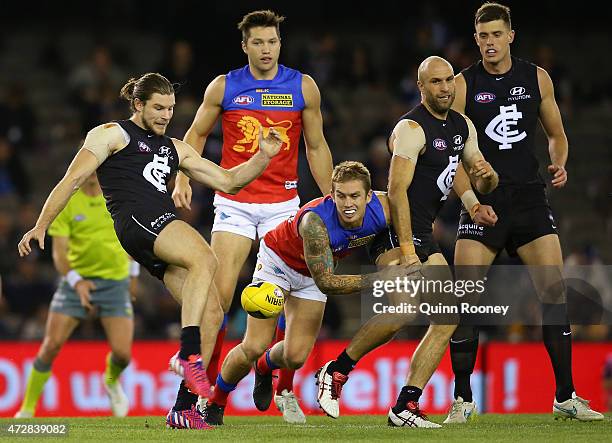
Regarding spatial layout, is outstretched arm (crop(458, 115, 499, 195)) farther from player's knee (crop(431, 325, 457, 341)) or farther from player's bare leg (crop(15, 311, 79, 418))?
player's bare leg (crop(15, 311, 79, 418))

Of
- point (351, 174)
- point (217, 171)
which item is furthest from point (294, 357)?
point (351, 174)

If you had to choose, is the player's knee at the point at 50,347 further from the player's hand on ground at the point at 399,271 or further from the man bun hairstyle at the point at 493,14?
the man bun hairstyle at the point at 493,14

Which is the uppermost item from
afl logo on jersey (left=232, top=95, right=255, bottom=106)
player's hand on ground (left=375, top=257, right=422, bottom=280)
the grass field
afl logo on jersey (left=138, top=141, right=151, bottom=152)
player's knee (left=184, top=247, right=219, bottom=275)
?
afl logo on jersey (left=232, top=95, right=255, bottom=106)

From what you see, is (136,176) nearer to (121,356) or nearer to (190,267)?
(190,267)

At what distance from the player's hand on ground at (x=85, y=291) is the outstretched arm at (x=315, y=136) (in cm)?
300

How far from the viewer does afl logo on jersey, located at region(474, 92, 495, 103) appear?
8.69 m

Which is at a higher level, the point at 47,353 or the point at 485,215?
the point at 485,215

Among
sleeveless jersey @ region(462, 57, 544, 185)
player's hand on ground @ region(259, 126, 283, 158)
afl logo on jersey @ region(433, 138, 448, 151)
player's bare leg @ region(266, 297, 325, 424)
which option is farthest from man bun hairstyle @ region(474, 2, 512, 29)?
player's bare leg @ region(266, 297, 325, 424)

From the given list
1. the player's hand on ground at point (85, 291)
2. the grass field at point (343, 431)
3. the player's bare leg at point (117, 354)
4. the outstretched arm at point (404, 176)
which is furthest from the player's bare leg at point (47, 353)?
the outstretched arm at point (404, 176)

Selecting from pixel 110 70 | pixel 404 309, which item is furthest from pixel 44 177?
pixel 404 309

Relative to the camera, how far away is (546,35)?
20.8 meters

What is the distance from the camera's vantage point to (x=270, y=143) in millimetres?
8148

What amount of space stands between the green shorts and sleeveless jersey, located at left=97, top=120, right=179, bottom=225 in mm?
3441

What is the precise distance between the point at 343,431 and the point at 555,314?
186 cm
